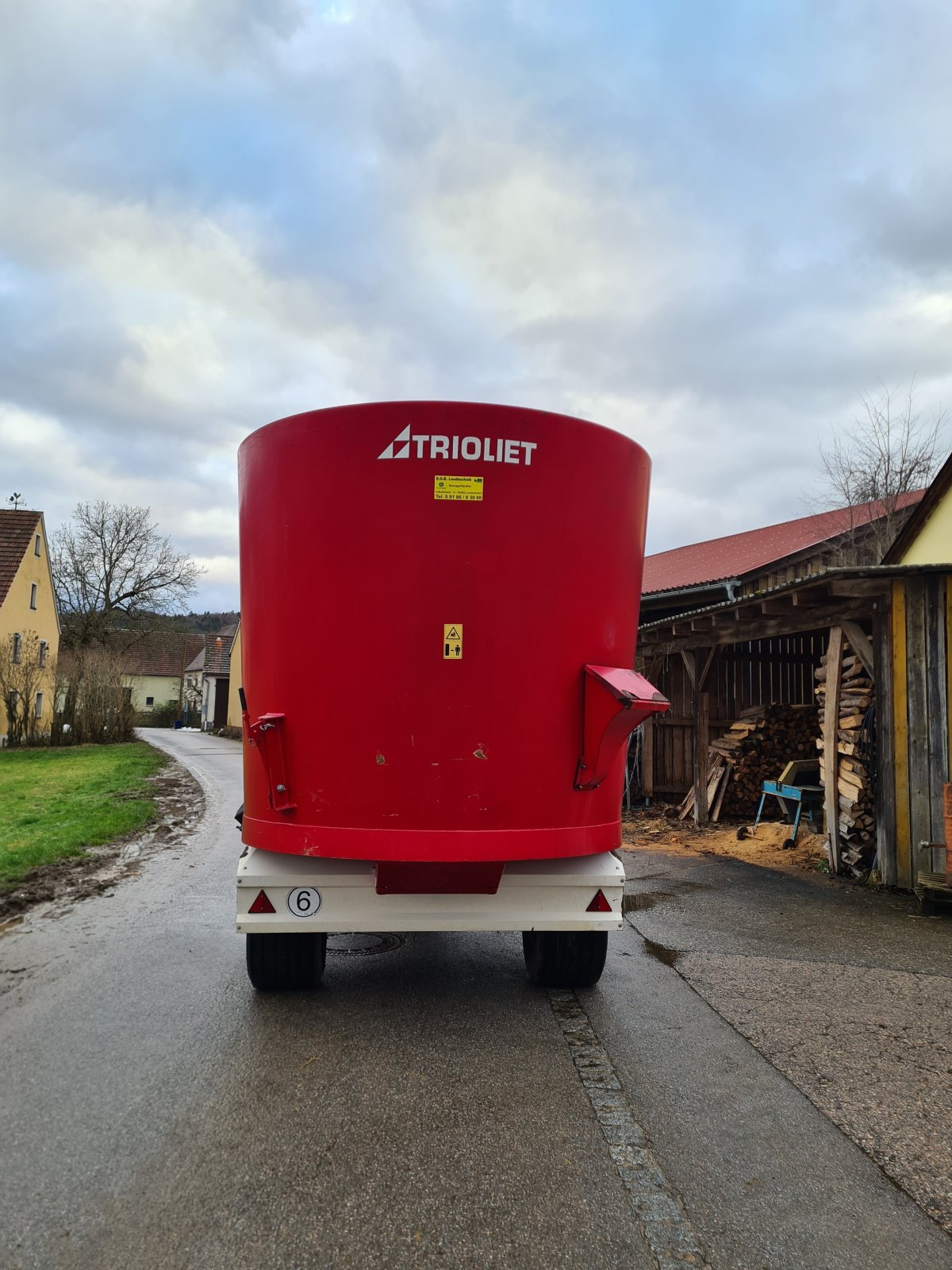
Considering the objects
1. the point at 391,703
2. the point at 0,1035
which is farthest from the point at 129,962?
the point at 391,703

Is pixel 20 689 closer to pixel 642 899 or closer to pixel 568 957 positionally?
pixel 642 899

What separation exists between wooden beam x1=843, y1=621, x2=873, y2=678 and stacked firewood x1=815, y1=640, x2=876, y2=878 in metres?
0.35

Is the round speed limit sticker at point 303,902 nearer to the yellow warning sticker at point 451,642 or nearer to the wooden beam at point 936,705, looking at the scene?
the yellow warning sticker at point 451,642

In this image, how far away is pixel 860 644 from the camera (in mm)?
7824

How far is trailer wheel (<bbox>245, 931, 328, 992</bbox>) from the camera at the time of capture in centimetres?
420

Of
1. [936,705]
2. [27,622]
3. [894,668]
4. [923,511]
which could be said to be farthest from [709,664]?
[27,622]

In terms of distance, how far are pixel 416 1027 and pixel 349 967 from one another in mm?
1045

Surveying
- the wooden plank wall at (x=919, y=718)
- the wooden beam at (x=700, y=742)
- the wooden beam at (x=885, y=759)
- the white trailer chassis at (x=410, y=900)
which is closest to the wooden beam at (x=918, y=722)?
the wooden plank wall at (x=919, y=718)

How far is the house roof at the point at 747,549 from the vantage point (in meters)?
16.9

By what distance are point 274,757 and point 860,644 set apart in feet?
20.1

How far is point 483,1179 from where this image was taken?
2609 millimetres

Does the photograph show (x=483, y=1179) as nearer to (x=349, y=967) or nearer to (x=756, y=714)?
(x=349, y=967)

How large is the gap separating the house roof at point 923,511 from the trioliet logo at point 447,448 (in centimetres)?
1249

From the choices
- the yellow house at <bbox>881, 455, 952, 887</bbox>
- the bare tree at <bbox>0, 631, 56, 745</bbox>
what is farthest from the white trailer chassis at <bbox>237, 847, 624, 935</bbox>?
the bare tree at <bbox>0, 631, 56, 745</bbox>
